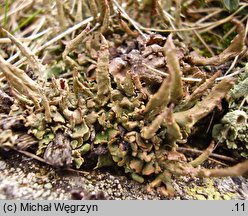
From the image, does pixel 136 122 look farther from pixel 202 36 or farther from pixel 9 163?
pixel 202 36

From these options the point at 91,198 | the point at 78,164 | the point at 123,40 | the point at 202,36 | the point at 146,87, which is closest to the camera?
the point at 91,198

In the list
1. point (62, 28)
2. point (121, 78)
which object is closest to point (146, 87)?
point (121, 78)

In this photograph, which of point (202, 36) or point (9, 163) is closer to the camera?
point (9, 163)

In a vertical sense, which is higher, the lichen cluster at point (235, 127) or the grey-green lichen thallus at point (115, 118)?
the grey-green lichen thallus at point (115, 118)

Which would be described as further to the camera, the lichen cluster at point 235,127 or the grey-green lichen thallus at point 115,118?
the lichen cluster at point 235,127

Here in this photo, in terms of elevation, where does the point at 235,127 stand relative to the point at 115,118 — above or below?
below

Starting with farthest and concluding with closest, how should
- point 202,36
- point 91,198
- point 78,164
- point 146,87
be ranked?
point 202,36 < point 146,87 < point 78,164 < point 91,198

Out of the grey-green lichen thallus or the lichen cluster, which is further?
the lichen cluster

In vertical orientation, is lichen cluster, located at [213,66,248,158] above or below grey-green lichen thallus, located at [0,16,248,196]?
below
